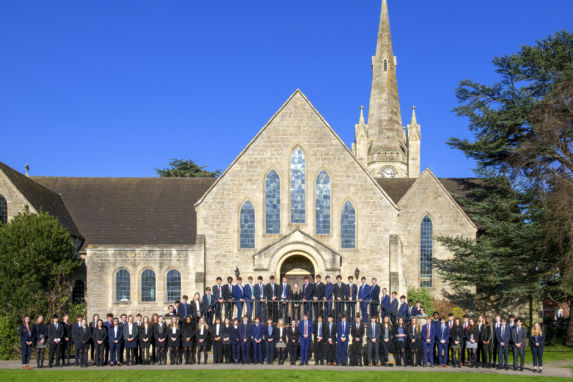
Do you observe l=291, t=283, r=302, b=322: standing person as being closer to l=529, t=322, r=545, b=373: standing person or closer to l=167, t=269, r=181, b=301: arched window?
l=529, t=322, r=545, b=373: standing person

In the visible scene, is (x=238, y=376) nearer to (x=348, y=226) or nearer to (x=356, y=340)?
(x=356, y=340)

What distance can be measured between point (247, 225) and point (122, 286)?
713 centimetres

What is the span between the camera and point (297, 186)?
2695cm

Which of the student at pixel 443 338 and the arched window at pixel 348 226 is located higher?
the arched window at pixel 348 226

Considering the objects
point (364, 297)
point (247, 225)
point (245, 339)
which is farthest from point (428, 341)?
point (247, 225)

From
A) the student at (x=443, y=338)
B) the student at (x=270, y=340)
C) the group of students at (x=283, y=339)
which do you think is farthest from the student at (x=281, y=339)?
the student at (x=443, y=338)

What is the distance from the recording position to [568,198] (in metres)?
23.7

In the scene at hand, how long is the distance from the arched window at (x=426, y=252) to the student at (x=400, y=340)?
11.3m

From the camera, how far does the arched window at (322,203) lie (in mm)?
26734

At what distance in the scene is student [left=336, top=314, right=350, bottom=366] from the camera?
62.8 ft

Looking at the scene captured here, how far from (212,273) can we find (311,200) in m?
5.62

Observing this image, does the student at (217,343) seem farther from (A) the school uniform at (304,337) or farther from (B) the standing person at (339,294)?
(B) the standing person at (339,294)

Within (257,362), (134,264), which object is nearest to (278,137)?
(134,264)

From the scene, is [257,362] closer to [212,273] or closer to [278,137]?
[212,273]
